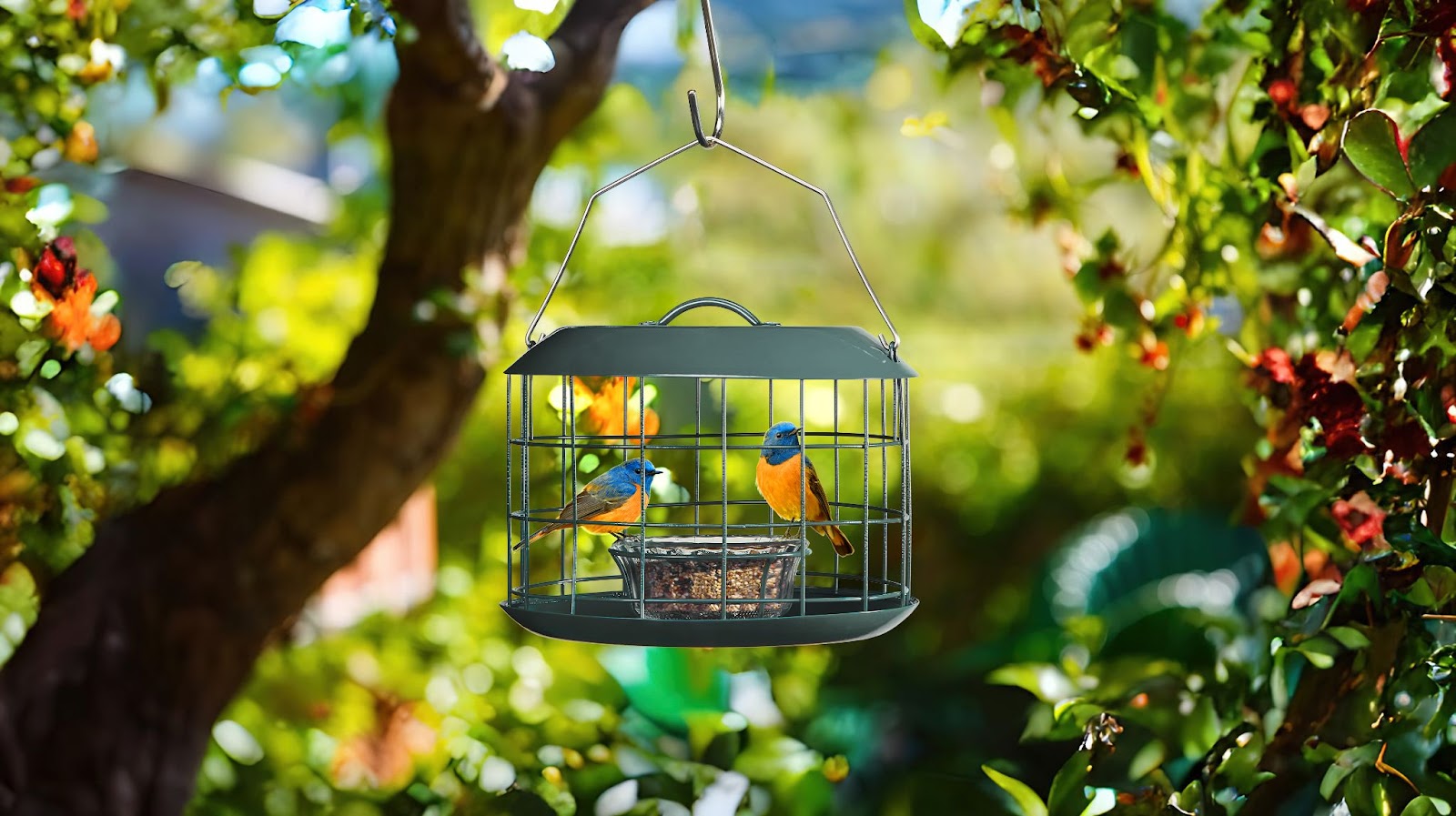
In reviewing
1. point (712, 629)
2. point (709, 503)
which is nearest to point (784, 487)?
point (709, 503)

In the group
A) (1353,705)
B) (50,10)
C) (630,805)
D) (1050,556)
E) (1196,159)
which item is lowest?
(1050,556)

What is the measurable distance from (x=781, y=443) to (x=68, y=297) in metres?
1.01

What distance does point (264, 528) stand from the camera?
7.80 feet

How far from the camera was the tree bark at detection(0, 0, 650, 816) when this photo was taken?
231cm

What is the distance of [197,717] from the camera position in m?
2.43

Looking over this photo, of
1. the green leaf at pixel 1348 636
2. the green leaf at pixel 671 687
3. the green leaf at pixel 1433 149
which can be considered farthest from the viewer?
the green leaf at pixel 671 687

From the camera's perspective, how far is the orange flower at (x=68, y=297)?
6.02 ft

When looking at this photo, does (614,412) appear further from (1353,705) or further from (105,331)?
(1353,705)

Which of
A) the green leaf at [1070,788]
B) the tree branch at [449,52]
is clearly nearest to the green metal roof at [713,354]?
the green leaf at [1070,788]

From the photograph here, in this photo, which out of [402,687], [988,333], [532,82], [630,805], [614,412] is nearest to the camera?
[614,412]

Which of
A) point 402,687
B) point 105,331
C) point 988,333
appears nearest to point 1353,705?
point 105,331

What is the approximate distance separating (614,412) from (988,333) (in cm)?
676

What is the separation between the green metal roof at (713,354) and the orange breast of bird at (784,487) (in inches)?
9.7

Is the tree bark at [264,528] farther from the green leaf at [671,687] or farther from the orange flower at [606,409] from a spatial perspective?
the green leaf at [671,687]
